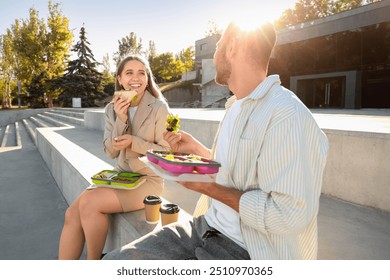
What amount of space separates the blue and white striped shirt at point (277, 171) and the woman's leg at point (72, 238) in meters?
1.57

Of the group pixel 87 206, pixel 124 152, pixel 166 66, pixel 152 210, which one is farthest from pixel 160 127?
pixel 166 66

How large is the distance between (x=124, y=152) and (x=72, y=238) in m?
0.81

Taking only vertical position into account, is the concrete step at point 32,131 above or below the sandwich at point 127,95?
below

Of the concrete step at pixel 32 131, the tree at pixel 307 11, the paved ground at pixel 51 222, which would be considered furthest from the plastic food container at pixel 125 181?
the tree at pixel 307 11

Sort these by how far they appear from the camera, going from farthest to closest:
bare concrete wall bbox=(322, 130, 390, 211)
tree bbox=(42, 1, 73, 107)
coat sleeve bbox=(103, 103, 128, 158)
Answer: tree bbox=(42, 1, 73, 107) → bare concrete wall bbox=(322, 130, 390, 211) → coat sleeve bbox=(103, 103, 128, 158)

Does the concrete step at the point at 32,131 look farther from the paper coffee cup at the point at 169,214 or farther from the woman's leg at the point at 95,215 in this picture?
the paper coffee cup at the point at 169,214

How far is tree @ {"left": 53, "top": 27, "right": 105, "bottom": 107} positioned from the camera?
93.0ft

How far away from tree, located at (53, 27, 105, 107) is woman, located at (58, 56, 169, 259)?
27.8m

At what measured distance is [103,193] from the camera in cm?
233

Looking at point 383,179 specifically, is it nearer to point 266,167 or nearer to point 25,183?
point 266,167

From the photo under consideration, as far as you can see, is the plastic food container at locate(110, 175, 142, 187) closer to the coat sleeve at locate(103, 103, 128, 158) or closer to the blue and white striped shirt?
the coat sleeve at locate(103, 103, 128, 158)

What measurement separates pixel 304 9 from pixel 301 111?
4253 cm

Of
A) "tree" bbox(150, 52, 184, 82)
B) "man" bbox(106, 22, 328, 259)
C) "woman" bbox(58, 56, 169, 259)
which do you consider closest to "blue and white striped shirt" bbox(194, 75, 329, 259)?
"man" bbox(106, 22, 328, 259)

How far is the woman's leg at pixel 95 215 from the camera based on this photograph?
7.40 ft
